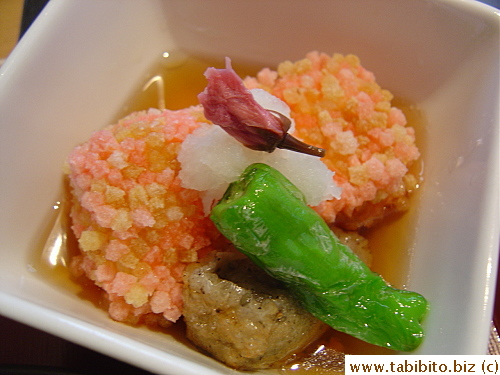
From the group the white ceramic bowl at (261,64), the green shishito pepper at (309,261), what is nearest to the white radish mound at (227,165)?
the green shishito pepper at (309,261)

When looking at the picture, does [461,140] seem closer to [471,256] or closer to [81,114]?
[471,256]

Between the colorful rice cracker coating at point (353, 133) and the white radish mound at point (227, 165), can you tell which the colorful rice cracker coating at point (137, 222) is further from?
the colorful rice cracker coating at point (353, 133)

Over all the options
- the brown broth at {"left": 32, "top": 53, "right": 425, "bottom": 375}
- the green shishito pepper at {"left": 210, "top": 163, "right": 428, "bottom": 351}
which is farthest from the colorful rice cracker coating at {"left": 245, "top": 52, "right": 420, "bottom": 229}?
the green shishito pepper at {"left": 210, "top": 163, "right": 428, "bottom": 351}

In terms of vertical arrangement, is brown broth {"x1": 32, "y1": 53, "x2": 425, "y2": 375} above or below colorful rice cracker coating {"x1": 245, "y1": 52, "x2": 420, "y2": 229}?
below

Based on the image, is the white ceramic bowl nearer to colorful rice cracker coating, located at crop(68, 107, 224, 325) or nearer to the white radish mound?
colorful rice cracker coating, located at crop(68, 107, 224, 325)

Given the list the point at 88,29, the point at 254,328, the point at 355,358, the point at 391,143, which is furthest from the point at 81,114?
the point at 355,358

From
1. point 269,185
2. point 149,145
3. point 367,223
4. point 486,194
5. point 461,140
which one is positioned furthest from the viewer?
point 367,223

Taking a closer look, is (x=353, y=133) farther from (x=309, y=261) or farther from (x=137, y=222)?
(x=137, y=222)

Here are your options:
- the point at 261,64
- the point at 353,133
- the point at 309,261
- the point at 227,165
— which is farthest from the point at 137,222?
the point at 261,64
